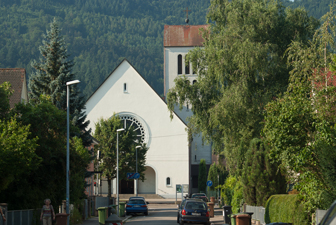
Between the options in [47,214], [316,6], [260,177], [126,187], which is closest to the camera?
[47,214]

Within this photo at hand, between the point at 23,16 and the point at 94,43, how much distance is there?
31.6 meters

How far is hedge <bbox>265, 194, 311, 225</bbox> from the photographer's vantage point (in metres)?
14.8

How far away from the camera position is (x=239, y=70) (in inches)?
1032

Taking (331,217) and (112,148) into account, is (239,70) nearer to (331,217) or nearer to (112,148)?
(331,217)

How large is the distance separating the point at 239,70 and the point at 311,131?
11.9 metres

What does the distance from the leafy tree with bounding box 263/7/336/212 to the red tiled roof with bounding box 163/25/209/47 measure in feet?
170

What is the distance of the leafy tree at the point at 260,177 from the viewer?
21.2 metres

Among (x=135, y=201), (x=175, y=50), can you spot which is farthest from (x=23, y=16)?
(x=135, y=201)

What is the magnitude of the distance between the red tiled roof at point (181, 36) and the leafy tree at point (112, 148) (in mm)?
21519

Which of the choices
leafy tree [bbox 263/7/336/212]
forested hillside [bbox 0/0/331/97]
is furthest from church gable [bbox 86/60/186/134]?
forested hillside [bbox 0/0/331/97]

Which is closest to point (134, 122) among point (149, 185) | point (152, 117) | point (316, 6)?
point (152, 117)

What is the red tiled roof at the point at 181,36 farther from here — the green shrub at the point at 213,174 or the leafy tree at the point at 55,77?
the leafy tree at the point at 55,77

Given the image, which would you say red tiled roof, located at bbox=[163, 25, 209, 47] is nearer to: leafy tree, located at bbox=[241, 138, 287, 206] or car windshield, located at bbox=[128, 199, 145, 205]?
car windshield, located at bbox=[128, 199, 145, 205]

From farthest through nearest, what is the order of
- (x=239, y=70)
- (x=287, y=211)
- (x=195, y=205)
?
(x=239, y=70) < (x=195, y=205) < (x=287, y=211)
